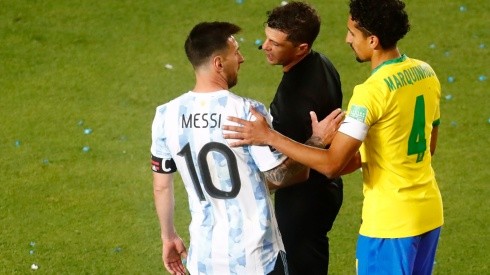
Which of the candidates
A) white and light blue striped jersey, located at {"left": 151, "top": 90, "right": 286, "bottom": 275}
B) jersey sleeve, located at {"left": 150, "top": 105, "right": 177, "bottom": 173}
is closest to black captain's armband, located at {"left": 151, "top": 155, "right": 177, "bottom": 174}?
jersey sleeve, located at {"left": 150, "top": 105, "right": 177, "bottom": 173}

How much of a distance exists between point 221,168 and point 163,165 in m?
0.33

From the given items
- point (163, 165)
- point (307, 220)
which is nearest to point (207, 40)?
point (163, 165)

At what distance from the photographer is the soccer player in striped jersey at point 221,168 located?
4809 millimetres

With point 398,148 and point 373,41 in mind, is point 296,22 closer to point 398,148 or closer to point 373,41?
point 373,41

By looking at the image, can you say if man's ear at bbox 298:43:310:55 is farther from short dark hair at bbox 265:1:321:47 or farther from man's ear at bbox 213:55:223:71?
man's ear at bbox 213:55:223:71

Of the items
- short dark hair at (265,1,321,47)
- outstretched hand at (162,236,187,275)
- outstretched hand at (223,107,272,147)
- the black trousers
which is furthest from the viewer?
the black trousers

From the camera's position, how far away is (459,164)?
27.7ft

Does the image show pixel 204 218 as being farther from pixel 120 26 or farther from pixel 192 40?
pixel 120 26

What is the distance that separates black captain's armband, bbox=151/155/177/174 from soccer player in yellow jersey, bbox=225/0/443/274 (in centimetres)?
44

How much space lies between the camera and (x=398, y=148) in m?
4.87

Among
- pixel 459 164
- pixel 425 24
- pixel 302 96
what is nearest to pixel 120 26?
pixel 425 24

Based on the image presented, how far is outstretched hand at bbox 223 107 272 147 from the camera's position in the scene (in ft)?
15.3

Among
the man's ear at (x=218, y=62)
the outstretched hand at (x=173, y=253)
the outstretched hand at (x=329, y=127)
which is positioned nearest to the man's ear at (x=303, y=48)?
the outstretched hand at (x=329, y=127)

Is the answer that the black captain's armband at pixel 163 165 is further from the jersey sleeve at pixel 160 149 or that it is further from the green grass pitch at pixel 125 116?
the green grass pitch at pixel 125 116
